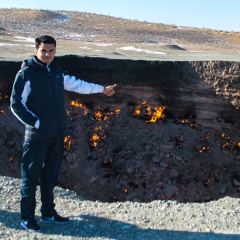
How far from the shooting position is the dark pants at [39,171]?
351 cm

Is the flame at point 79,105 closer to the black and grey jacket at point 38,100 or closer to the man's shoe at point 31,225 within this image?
the black and grey jacket at point 38,100

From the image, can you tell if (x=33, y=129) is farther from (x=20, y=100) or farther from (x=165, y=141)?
(x=165, y=141)

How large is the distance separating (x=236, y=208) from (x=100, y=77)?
11.3ft

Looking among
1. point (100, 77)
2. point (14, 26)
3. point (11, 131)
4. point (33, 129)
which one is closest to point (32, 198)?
point (33, 129)

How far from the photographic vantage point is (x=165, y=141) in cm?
704

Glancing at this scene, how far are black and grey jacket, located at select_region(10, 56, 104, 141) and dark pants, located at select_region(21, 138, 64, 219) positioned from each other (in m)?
0.12

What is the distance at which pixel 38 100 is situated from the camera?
3426 millimetres

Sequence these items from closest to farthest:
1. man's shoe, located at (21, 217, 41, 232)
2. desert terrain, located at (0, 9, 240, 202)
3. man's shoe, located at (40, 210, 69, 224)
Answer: man's shoe, located at (21, 217, 41, 232) → man's shoe, located at (40, 210, 69, 224) → desert terrain, located at (0, 9, 240, 202)

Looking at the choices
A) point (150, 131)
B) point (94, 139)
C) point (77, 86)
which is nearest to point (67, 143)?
point (94, 139)

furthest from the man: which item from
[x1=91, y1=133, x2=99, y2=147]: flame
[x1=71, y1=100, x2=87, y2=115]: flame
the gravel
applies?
[x1=71, y1=100, x2=87, y2=115]: flame

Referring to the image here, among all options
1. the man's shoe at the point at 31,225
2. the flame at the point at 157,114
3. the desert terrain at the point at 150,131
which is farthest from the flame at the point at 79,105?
the man's shoe at the point at 31,225

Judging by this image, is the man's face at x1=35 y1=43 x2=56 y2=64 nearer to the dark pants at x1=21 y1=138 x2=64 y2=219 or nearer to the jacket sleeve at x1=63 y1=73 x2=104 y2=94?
the jacket sleeve at x1=63 y1=73 x2=104 y2=94

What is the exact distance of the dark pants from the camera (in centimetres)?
351

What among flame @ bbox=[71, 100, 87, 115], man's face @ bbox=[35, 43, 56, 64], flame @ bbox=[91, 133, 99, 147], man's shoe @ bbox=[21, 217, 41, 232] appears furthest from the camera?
flame @ bbox=[71, 100, 87, 115]
